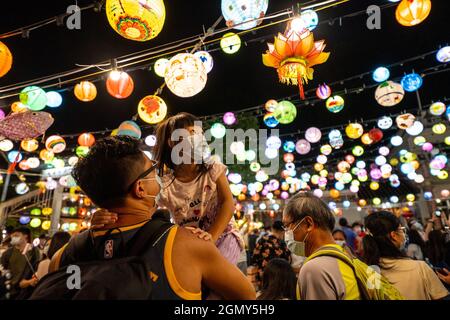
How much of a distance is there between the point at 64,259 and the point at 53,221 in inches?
744

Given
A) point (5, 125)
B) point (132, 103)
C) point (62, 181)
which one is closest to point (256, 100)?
A: point (132, 103)

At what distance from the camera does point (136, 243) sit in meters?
1.16

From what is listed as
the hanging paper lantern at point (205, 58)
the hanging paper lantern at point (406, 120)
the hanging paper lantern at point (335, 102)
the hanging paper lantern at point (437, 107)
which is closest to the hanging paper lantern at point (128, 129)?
the hanging paper lantern at point (205, 58)

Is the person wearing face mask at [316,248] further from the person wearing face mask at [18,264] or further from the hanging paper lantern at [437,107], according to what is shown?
the hanging paper lantern at [437,107]

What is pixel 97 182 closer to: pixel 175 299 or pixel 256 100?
pixel 175 299

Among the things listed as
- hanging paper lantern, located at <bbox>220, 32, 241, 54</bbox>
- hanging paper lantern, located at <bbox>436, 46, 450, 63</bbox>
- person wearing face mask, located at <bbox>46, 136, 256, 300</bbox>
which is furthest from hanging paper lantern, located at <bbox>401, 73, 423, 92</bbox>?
person wearing face mask, located at <bbox>46, 136, 256, 300</bbox>

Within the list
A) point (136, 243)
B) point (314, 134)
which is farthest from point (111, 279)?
point (314, 134)

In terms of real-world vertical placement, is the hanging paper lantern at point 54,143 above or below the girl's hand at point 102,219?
above

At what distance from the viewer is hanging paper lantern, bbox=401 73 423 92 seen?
22.5ft

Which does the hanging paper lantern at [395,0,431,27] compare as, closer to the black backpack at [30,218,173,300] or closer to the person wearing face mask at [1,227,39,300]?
the black backpack at [30,218,173,300]

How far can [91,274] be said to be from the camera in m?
1.00

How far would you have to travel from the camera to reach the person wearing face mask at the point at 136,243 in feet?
3.56

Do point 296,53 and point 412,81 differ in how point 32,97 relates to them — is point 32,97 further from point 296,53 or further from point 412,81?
point 412,81

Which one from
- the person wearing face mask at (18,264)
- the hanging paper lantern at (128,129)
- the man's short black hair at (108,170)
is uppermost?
the hanging paper lantern at (128,129)
